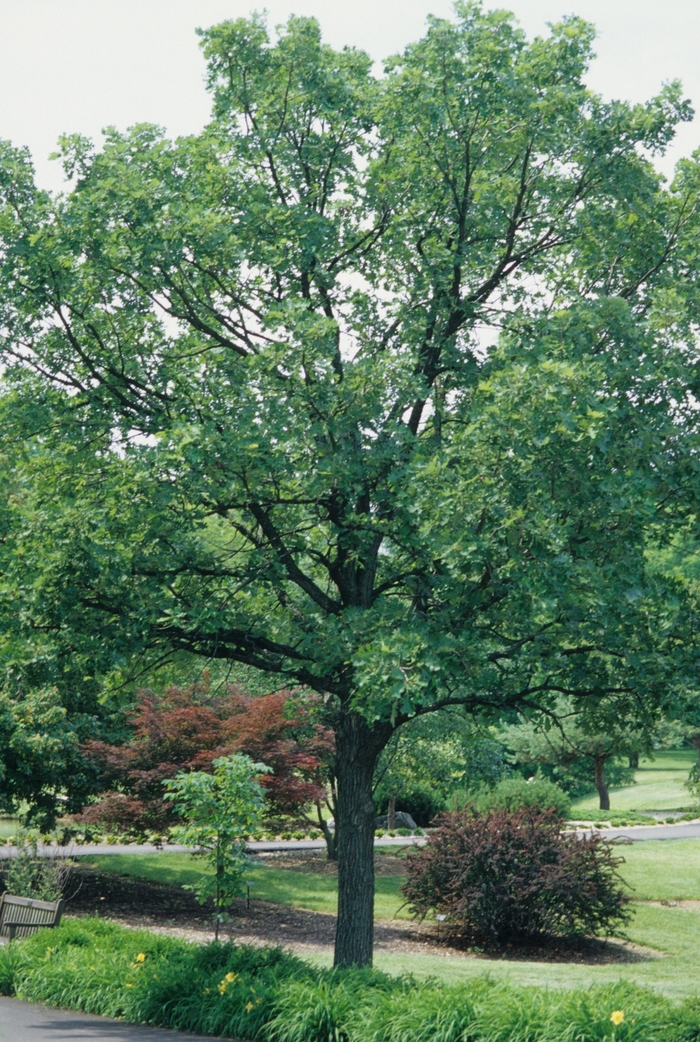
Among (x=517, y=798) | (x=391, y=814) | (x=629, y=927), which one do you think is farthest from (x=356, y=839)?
(x=391, y=814)

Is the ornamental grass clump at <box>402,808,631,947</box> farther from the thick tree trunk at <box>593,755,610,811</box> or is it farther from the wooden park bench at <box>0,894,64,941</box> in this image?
the thick tree trunk at <box>593,755,610,811</box>

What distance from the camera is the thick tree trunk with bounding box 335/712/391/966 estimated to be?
1046 centimetres

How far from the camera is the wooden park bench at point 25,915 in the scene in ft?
39.9

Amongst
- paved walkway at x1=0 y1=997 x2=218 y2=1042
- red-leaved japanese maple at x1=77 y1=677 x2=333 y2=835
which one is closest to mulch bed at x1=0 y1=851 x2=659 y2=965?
red-leaved japanese maple at x1=77 y1=677 x2=333 y2=835

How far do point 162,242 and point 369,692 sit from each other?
4.52 metres

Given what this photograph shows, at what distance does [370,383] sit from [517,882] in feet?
29.8

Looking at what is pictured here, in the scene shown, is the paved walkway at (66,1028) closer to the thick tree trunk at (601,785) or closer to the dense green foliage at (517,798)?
the dense green foliage at (517,798)

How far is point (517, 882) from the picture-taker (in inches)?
621

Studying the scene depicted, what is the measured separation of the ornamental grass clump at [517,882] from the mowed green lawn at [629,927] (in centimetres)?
95

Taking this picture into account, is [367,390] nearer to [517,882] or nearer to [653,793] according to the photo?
[517,882]

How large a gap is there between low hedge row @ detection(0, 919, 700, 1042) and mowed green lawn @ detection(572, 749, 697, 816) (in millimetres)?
36114

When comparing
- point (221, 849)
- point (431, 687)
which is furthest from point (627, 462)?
point (221, 849)

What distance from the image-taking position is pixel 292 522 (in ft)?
35.4

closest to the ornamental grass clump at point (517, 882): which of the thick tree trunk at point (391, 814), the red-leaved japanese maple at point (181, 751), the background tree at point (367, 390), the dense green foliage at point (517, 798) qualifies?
the dense green foliage at point (517, 798)
